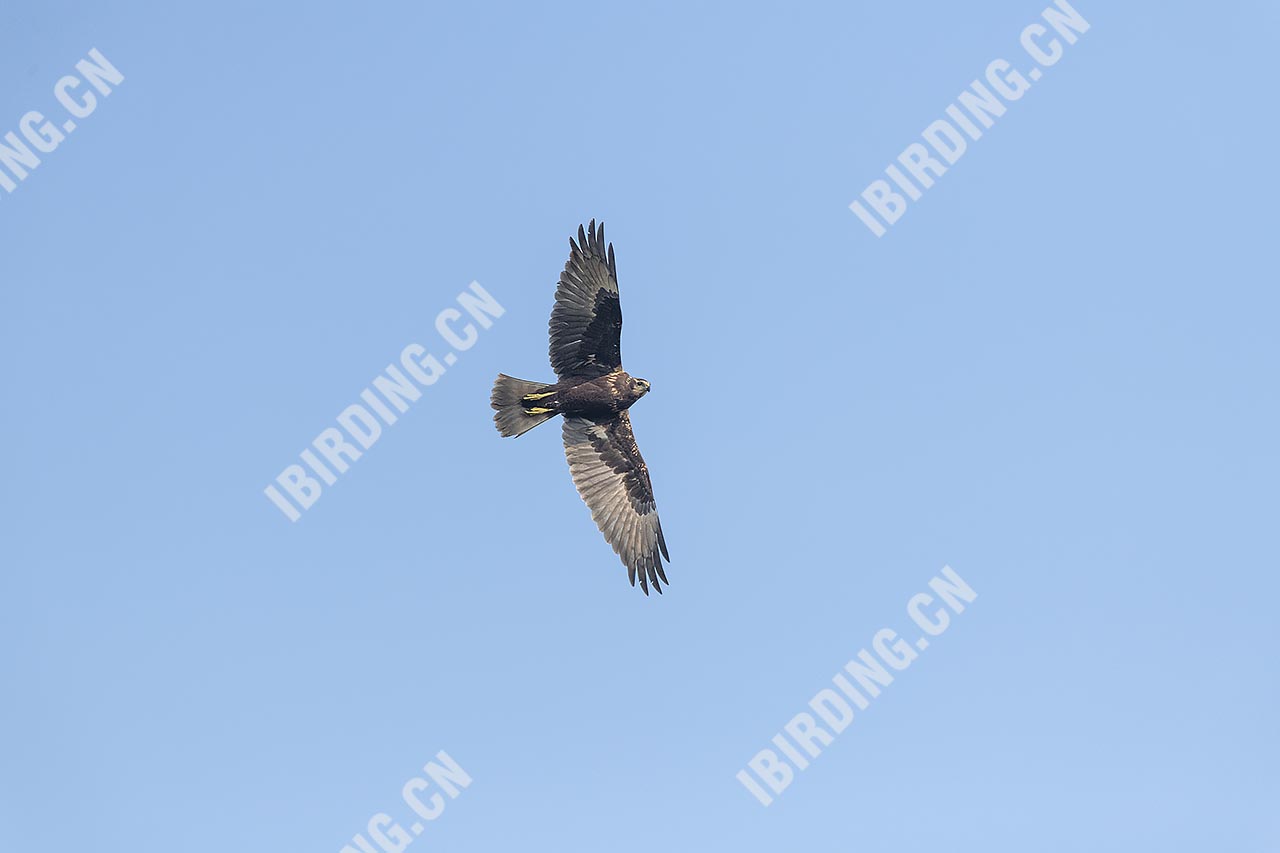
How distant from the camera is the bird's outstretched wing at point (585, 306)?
2888 centimetres

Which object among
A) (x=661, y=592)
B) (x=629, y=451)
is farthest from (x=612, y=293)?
(x=661, y=592)

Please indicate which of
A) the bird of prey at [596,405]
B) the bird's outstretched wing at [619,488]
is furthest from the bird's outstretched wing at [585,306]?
the bird's outstretched wing at [619,488]

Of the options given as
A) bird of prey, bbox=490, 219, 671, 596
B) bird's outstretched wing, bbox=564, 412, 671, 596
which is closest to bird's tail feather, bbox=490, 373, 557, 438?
bird of prey, bbox=490, 219, 671, 596

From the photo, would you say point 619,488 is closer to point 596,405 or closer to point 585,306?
point 596,405

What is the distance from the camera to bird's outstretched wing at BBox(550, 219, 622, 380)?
94.7ft

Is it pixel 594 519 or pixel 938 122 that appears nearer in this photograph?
pixel 594 519

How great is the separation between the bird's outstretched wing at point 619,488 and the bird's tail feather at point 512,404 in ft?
4.81

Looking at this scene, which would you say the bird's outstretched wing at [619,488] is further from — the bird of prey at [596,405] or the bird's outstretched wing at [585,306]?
the bird's outstretched wing at [585,306]

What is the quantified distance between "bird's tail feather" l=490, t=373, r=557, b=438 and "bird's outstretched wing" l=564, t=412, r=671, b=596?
4.81ft

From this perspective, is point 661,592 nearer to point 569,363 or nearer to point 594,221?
point 569,363

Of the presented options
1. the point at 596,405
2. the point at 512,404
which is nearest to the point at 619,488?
the point at 596,405

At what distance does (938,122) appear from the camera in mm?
32969

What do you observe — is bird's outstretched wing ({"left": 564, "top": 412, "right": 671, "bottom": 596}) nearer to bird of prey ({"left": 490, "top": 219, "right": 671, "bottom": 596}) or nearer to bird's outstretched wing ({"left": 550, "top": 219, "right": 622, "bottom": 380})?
bird of prey ({"left": 490, "top": 219, "right": 671, "bottom": 596})

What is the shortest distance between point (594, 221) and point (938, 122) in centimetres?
830
